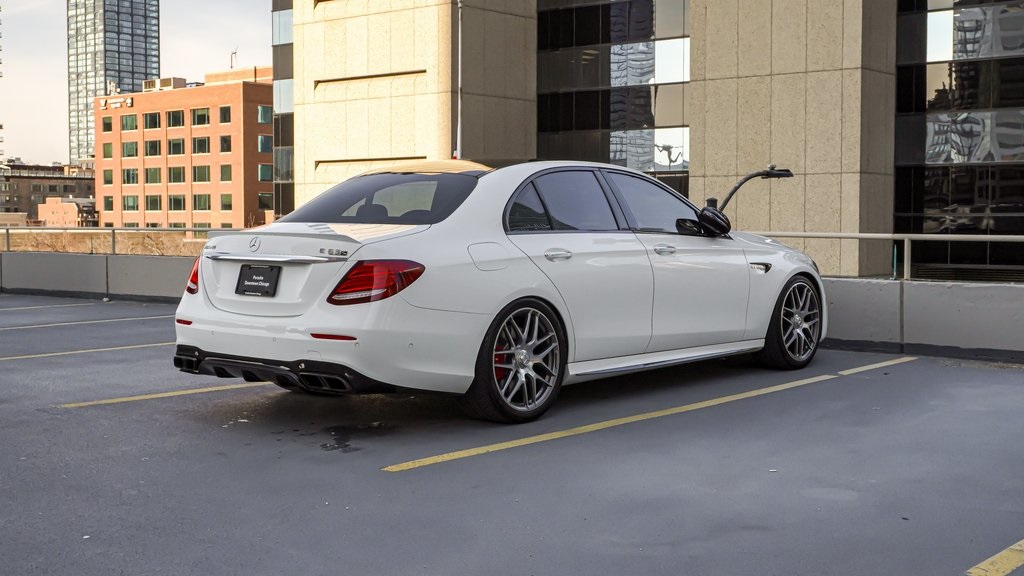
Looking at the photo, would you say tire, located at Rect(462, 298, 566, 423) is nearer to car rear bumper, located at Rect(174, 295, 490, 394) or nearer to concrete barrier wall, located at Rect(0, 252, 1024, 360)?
car rear bumper, located at Rect(174, 295, 490, 394)

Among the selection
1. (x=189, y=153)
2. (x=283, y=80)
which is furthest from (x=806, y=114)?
(x=189, y=153)

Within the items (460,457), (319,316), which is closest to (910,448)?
(460,457)

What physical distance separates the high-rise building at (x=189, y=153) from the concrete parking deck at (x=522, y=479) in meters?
118

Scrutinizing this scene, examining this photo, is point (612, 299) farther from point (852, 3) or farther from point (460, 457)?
point (852, 3)

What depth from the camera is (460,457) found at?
5.81 meters

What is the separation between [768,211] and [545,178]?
92.0 ft

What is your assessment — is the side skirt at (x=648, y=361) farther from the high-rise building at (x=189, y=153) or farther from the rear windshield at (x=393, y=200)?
the high-rise building at (x=189, y=153)

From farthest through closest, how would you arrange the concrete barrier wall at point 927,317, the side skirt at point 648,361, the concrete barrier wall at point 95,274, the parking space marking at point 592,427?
the concrete barrier wall at point 95,274 < the concrete barrier wall at point 927,317 < the side skirt at point 648,361 < the parking space marking at point 592,427

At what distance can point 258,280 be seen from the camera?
20.7 feet

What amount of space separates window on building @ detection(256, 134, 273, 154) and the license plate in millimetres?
124995

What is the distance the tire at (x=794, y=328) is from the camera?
8.73 m

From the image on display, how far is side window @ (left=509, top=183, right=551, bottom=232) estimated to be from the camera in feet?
22.2

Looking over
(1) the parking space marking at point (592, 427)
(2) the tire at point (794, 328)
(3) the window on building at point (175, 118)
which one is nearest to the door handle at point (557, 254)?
(1) the parking space marking at point (592, 427)

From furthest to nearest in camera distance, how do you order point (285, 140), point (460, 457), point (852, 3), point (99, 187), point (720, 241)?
point (99, 187) → point (285, 140) → point (852, 3) → point (720, 241) → point (460, 457)
